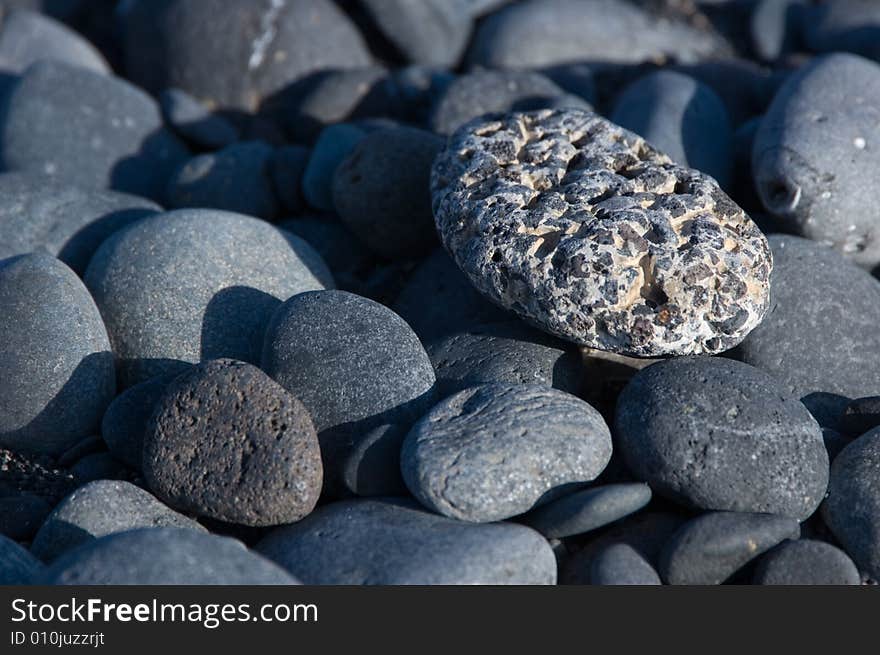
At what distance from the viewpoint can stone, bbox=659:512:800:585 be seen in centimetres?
293

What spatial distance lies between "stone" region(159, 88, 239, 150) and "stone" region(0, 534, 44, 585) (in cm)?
306

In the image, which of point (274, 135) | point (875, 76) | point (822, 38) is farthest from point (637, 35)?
point (274, 135)

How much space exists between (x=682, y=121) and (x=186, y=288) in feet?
8.23

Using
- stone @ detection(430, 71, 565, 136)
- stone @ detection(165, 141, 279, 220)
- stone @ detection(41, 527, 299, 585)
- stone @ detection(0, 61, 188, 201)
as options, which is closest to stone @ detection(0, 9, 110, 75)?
stone @ detection(0, 61, 188, 201)

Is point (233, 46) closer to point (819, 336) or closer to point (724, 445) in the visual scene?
point (819, 336)

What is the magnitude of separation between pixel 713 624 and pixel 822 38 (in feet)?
15.4

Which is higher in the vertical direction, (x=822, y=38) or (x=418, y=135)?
(x=418, y=135)

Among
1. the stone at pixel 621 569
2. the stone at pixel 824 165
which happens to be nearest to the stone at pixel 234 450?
the stone at pixel 621 569

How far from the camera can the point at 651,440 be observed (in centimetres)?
316

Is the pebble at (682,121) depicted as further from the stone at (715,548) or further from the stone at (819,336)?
the stone at (715,548)

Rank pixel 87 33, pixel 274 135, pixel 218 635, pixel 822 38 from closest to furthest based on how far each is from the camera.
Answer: pixel 218 635 < pixel 274 135 < pixel 822 38 < pixel 87 33

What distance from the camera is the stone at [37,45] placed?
20.1ft

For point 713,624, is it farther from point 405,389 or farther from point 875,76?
point 875,76

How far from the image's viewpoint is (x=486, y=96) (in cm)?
523
